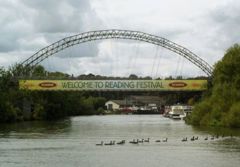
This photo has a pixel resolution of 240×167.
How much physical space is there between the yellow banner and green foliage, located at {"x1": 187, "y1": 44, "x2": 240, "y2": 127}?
862 inches

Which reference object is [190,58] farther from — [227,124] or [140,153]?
[140,153]

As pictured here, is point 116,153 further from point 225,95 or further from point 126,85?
point 126,85

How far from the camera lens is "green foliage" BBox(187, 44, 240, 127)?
341 ft

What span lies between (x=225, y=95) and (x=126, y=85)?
33.0 metres

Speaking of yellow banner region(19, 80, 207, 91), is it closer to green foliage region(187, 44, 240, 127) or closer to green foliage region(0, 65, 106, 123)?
green foliage region(0, 65, 106, 123)

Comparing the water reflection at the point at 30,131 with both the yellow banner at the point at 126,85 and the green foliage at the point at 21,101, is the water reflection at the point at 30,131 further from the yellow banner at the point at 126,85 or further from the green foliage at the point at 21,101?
the yellow banner at the point at 126,85

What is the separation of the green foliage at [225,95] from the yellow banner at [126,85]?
862 inches

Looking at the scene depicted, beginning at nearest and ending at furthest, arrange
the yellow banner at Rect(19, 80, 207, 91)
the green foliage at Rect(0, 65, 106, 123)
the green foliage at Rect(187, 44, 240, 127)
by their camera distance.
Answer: the green foliage at Rect(187, 44, 240, 127)
the green foliage at Rect(0, 65, 106, 123)
the yellow banner at Rect(19, 80, 207, 91)

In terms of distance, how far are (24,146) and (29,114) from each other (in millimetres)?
79269

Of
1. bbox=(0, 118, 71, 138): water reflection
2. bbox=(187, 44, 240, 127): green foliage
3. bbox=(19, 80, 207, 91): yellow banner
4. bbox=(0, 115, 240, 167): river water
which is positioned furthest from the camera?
bbox=(19, 80, 207, 91): yellow banner

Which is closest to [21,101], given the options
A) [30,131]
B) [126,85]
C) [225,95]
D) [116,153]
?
[126,85]

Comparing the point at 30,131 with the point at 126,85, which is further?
the point at 126,85

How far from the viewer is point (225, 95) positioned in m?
108

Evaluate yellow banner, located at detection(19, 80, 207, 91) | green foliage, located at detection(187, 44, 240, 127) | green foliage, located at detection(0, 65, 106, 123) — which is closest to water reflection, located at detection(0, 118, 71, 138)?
green foliage, located at detection(0, 65, 106, 123)
